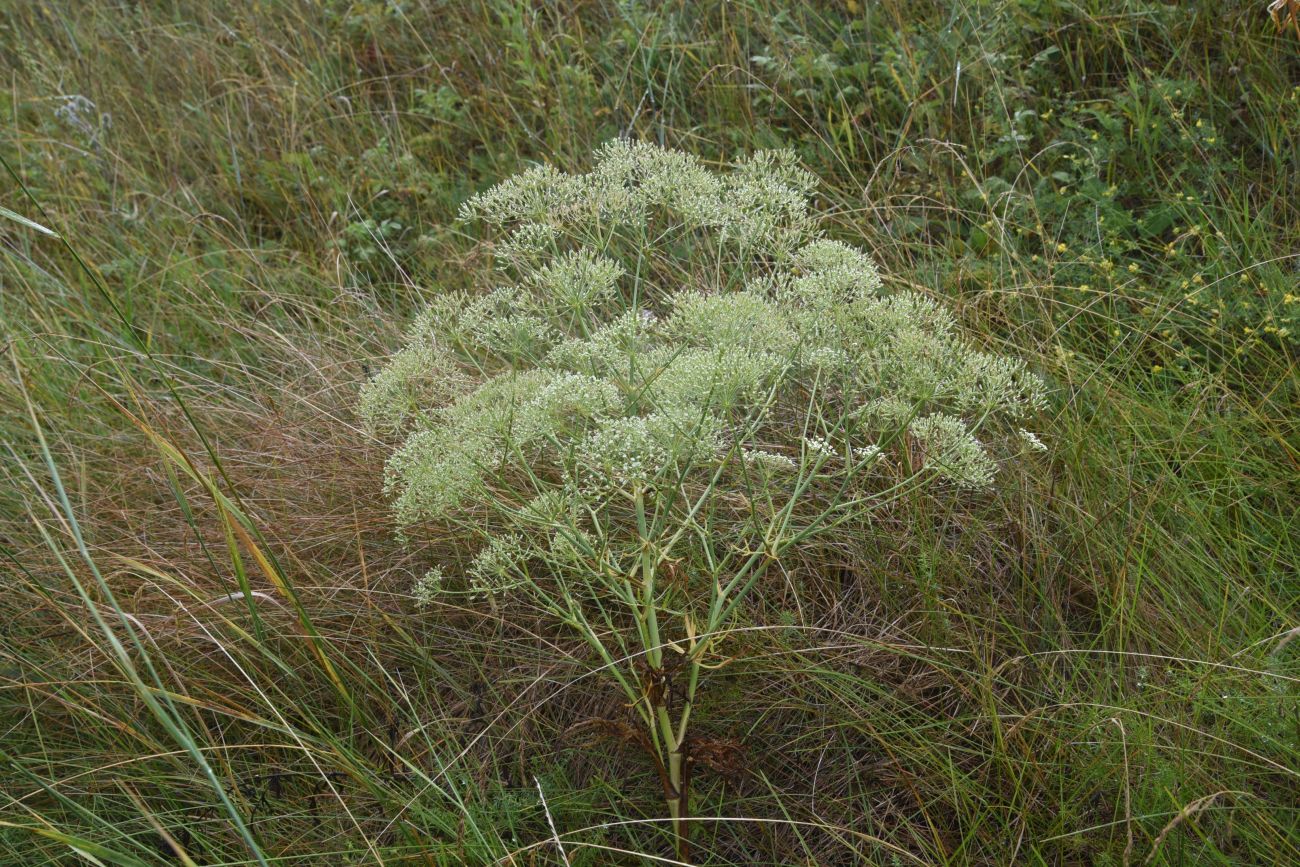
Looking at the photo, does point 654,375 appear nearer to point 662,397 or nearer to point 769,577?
point 662,397

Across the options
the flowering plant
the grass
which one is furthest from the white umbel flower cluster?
the grass

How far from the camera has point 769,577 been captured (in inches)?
106

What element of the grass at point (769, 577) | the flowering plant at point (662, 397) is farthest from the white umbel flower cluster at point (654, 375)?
the grass at point (769, 577)

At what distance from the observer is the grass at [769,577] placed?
2148 mm

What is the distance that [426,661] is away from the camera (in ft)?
8.33

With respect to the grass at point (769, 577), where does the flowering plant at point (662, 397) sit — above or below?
above

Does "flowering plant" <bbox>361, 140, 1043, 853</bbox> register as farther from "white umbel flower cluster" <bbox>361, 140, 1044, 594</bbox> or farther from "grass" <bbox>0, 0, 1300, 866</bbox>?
"grass" <bbox>0, 0, 1300, 866</bbox>

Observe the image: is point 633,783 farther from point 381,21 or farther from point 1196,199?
point 381,21

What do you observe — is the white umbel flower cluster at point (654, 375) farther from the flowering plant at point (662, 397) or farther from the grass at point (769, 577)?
the grass at point (769, 577)

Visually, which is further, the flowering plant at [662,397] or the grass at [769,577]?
the grass at [769,577]

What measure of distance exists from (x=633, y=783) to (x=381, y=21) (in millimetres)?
3936

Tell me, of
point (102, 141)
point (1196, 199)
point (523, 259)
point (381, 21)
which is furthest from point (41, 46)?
point (1196, 199)

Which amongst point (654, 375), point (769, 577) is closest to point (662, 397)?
point (654, 375)

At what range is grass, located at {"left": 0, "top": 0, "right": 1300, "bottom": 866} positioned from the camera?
7.05ft
